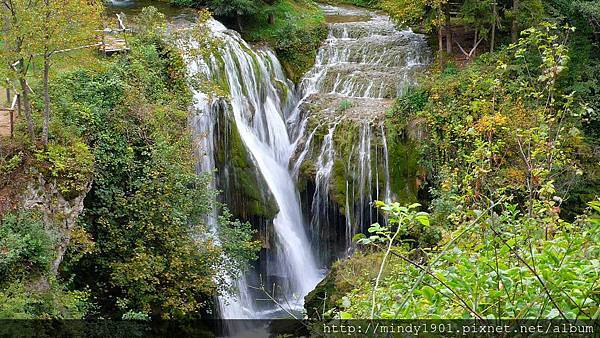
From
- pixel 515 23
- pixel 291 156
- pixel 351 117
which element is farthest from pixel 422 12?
pixel 291 156

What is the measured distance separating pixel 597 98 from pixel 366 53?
26.0ft

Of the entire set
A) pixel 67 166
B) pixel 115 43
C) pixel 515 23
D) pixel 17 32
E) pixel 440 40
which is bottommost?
pixel 67 166

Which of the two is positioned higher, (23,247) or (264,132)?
(23,247)

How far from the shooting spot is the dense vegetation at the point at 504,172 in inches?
135

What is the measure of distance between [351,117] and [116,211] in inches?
335

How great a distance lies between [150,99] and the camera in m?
13.8

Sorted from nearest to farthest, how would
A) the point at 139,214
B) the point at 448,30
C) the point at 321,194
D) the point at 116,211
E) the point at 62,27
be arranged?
the point at 62,27 < the point at 116,211 < the point at 139,214 < the point at 321,194 < the point at 448,30

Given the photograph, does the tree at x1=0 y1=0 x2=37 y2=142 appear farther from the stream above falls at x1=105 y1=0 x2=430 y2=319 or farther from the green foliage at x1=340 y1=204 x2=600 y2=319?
the green foliage at x1=340 y1=204 x2=600 y2=319

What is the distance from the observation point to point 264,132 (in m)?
17.7

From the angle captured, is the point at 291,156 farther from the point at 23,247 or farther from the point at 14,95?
the point at 23,247

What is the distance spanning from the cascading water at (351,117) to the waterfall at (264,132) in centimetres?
51

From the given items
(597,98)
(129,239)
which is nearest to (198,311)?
(129,239)

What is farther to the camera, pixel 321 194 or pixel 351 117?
pixel 351 117

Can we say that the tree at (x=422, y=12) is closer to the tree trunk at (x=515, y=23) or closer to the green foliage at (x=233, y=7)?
the tree trunk at (x=515, y=23)
